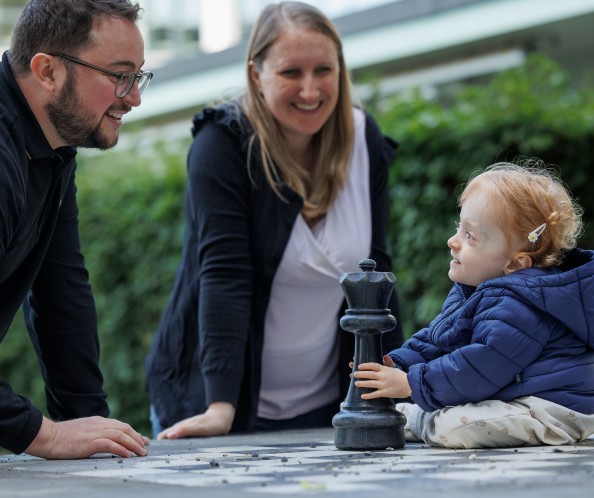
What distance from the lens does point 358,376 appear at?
3258mm

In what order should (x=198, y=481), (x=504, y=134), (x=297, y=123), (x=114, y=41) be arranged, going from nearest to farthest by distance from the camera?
(x=198, y=481) → (x=114, y=41) → (x=297, y=123) → (x=504, y=134)

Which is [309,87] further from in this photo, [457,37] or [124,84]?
[457,37]

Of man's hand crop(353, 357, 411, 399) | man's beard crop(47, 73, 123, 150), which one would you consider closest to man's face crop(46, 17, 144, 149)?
man's beard crop(47, 73, 123, 150)

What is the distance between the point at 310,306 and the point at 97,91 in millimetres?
1263

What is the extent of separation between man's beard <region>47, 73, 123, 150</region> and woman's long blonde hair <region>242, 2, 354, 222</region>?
3.12 feet

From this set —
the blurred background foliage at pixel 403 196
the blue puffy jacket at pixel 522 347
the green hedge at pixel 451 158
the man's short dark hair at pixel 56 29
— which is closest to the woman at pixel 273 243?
the man's short dark hair at pixel 56 29

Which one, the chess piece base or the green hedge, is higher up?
the green hedge

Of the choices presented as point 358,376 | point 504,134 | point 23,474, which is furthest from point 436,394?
point 504,134

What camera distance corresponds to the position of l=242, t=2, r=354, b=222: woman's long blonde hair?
4.30 meters

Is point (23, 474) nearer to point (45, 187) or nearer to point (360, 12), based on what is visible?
point (45, 187)

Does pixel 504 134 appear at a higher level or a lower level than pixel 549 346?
higher

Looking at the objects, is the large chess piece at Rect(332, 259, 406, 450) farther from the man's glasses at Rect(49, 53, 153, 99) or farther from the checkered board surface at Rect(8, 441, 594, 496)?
the man's glasses at Rect(49, 53, 153, 99)

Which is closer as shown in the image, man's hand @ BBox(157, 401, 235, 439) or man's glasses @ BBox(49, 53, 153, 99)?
man's glasses @ BBox(49, 53, 153, 99)

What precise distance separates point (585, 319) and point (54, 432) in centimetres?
151
